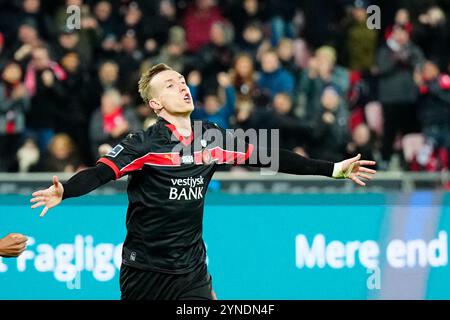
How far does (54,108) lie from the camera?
49.7 feet

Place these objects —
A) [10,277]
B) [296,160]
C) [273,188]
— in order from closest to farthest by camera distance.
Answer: [296,160]
[10,277]
[273,188]

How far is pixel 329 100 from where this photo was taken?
15.2 metres

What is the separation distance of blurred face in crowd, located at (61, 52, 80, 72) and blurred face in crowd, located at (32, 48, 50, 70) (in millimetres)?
223

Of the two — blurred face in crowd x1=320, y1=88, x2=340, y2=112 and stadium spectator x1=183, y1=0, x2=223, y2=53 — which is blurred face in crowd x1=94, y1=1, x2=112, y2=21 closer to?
stadium spectator x1=183, y1=0, x2=223, y2=53

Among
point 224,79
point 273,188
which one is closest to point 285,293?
point 273,188

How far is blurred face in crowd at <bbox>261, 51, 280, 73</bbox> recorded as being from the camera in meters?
15.6

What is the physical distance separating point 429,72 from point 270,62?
7.20 feet

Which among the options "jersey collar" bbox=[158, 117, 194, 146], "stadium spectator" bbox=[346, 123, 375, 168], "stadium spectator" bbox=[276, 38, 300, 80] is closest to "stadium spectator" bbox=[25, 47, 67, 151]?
"stadium spectator" bbox=[276, 38, 300, 80]

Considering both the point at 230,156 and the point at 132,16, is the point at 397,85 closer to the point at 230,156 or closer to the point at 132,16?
the point at 132,16

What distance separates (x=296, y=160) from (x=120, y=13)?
8.63 meters

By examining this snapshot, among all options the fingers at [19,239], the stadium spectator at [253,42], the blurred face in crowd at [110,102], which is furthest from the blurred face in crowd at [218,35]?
the fingers at [19,239]

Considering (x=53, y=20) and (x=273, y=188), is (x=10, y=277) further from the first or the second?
(x=53, y=20)

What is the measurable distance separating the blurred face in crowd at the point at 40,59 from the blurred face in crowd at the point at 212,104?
7.02ft

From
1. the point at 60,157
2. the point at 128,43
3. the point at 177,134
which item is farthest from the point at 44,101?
the point at 177,134
